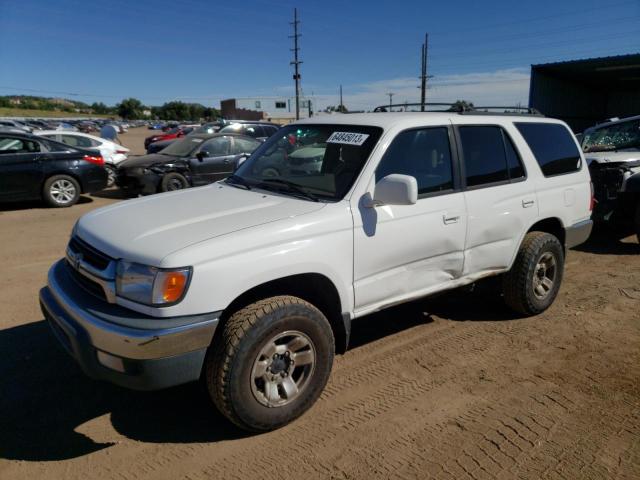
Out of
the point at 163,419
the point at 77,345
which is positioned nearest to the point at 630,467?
the point at 163,419

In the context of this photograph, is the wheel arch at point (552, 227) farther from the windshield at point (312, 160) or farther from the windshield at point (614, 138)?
the windshield at point (614, 138)

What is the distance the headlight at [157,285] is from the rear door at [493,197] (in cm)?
228

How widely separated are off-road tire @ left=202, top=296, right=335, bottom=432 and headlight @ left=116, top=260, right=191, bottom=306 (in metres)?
0.36

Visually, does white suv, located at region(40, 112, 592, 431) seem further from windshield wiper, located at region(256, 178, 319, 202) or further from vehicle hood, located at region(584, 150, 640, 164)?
vehicle hood, located at region(584, 150, 640, 164)

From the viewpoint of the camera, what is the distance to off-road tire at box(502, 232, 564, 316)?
427 cm

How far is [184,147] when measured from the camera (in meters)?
11.6

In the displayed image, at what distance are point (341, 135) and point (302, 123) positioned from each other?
Result: 662 millimetres

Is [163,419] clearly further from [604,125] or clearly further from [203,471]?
[604,125]

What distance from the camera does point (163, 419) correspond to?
3082 mm

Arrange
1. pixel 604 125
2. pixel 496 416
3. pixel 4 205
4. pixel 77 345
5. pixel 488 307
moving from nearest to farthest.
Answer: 1. pixel 77 345
2. pixel 496 416
3. pixel 488 307
4. pixel 604 125
5. pixel 4 205

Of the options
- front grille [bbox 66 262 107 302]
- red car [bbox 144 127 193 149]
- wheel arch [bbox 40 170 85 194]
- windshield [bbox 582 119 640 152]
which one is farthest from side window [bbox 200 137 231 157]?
red car [bbox 144 127 193 149]

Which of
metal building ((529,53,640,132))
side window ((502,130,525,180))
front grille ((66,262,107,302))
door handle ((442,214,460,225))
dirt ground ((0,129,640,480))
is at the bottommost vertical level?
dirt ground ((0,129,640,480))

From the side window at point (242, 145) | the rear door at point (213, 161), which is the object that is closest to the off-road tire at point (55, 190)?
the rear door at point (213, 161)

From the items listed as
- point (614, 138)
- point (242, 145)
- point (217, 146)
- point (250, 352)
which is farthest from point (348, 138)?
point (242, 145)
